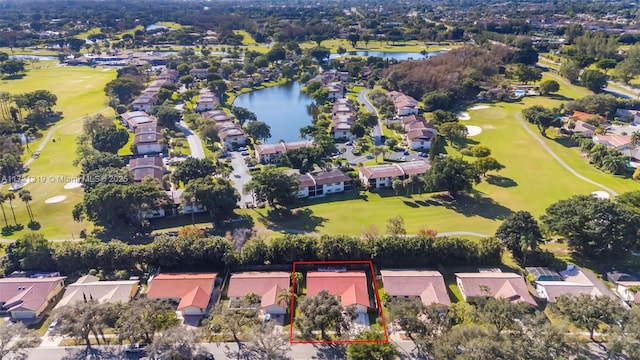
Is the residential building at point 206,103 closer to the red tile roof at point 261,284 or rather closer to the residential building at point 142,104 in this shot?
the residential building at point 142,104

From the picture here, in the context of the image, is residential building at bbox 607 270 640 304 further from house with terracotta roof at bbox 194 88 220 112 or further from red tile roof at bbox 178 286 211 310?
house with terracotta roof at bbox 194 88 220 112

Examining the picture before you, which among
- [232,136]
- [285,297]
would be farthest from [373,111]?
[285,297]

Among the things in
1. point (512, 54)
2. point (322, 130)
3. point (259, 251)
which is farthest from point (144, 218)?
point (512, 54)

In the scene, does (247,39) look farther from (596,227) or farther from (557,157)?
(596,227)

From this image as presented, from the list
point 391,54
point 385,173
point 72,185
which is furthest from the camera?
point 391,54

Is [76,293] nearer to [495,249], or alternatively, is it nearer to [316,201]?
[316,201]

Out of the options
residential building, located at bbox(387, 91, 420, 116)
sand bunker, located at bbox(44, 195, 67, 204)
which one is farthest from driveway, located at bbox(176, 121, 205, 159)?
residential building, located at bbox(387, 91, 420, 116)
